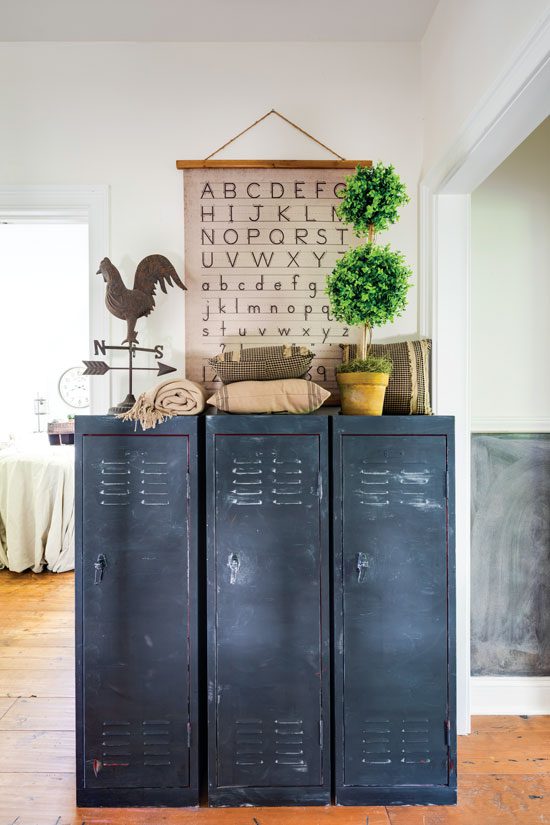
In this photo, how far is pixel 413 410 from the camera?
1.96m

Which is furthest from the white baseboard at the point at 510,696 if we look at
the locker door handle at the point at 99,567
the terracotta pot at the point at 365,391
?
the locker door handle at the point at 99,567

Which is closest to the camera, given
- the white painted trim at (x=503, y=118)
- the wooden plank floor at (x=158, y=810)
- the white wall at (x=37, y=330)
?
the white painted trim at (x=503, y=118)

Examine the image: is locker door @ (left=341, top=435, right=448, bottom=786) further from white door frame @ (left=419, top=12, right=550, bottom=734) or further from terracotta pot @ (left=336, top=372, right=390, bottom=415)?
white door frame @ (left=419, top=12, right=550, bottom=734)

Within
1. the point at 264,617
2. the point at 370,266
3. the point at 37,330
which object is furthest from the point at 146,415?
the point at 37,330

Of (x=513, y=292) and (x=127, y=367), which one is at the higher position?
(x=513, y=292)

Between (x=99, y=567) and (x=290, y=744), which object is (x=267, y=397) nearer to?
(x=99, y=567)

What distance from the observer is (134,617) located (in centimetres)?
167

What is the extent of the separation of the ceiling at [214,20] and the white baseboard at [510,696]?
2.71 metres

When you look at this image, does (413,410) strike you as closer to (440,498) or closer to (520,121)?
(440,498)

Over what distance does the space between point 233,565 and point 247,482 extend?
0.27 metres

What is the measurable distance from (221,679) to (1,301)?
214 inches

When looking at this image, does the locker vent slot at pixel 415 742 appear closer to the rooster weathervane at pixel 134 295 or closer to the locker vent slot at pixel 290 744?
the locker vent slot at pixel 290 744

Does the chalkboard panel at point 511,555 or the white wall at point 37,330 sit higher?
the white wall at point 37,330

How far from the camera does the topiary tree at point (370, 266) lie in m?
1.68
